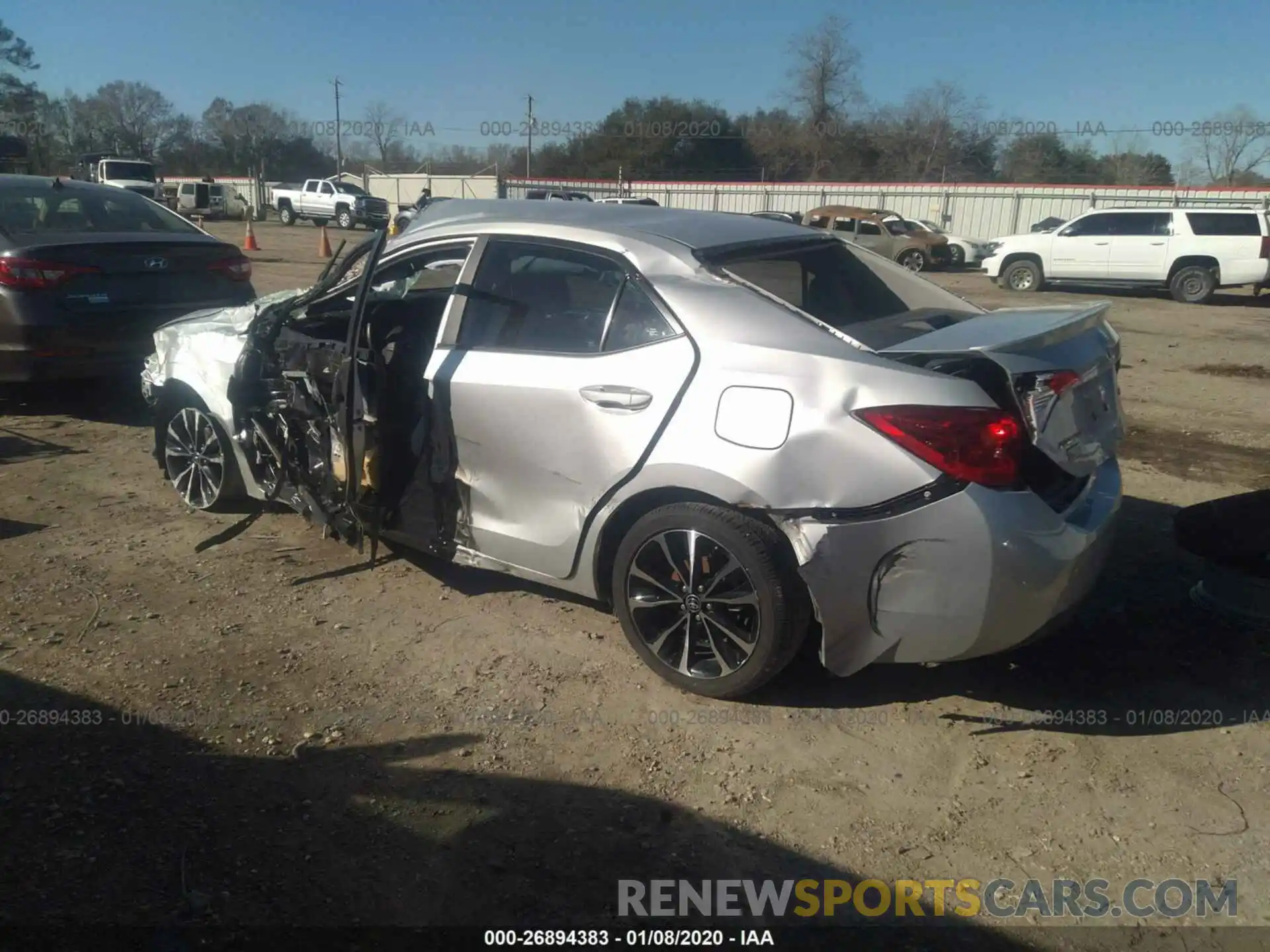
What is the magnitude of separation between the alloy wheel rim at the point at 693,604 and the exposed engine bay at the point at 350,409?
1.07 m

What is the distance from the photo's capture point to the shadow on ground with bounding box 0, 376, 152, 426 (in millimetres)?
7545

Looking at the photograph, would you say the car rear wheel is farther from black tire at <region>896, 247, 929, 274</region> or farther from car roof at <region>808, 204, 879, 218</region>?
car roof at <region>808, 204, 879, 218</region>

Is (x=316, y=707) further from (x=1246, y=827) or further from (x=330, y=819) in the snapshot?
(x=1246, y=827)

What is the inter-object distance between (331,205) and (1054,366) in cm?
4227

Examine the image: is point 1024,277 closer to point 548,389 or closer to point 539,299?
point 539,299

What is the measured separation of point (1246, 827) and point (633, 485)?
221 cm

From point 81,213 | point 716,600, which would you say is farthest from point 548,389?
point 81,213

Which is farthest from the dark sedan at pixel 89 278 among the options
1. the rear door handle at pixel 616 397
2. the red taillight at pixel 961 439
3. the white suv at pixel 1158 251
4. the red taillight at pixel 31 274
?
the white suv at pixel 1158 251

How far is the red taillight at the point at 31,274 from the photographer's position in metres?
6.57

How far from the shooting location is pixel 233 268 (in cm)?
762

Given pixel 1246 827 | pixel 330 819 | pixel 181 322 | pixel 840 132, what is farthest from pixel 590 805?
pixel 840 132

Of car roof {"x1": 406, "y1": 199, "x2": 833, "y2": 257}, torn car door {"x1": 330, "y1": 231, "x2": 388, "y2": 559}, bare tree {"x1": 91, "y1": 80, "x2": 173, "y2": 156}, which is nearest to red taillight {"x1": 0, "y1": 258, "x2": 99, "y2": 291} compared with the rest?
car roof {"x1": 406, "y1": 199, "x2": 833, "y2": 257}

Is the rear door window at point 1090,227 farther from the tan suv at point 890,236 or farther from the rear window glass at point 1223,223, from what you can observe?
the tan suv at point 890,236

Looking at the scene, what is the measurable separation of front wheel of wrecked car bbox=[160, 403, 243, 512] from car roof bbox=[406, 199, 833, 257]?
1713 mm
